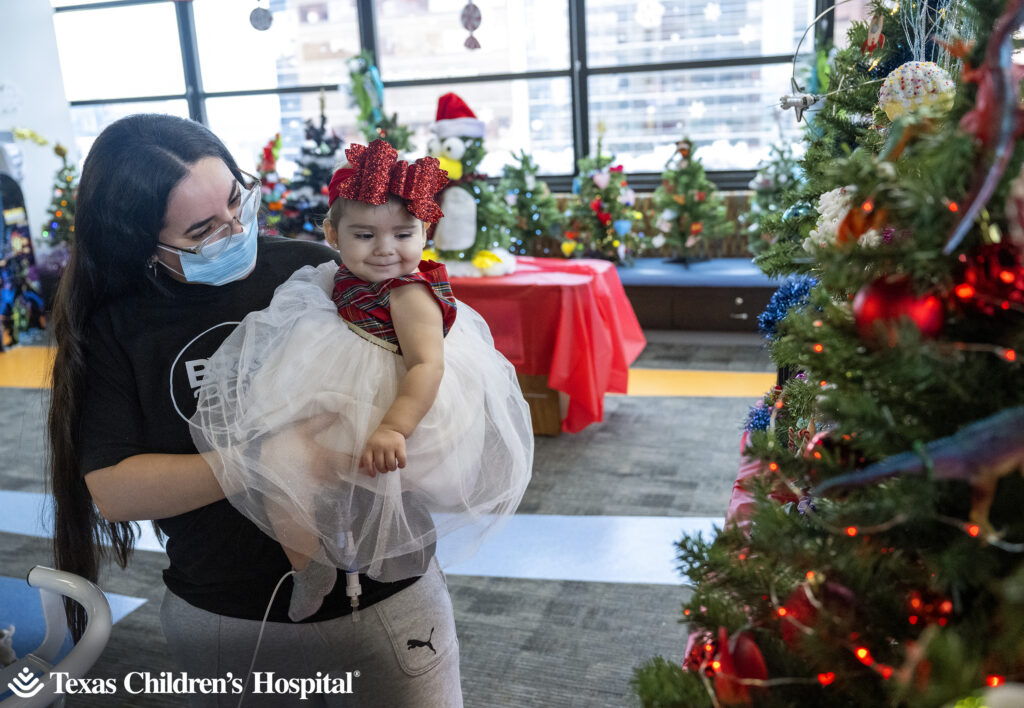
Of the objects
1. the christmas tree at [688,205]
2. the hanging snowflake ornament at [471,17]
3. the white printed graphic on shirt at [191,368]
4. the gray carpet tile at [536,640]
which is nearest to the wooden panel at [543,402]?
the gray carpet tile at [536,640]

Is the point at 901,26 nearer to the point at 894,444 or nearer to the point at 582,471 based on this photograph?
the point at 894,444

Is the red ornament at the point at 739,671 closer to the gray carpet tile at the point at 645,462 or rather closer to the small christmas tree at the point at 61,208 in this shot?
the gray carpet tile at the point at 645,462

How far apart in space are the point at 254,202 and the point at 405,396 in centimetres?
47

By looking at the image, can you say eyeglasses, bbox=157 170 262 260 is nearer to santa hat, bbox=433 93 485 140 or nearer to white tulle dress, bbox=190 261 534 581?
white tulle dress, bbox=190 261 534 581

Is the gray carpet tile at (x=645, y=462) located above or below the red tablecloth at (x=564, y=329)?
below


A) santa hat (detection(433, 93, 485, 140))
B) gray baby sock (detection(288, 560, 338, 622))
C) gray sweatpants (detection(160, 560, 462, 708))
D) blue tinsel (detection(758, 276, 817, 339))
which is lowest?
gray sweatpants (detection(160, 560, 462, 708))

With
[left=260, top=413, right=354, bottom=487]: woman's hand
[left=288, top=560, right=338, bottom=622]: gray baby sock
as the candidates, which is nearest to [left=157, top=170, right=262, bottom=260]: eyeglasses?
[left=260, top=413, right=354, bottom=487]: woman's hand

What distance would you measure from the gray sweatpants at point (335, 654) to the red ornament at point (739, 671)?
0.72 metres

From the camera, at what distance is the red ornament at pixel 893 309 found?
1.85 ft

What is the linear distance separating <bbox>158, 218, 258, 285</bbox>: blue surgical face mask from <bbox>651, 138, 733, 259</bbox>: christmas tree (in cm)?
494

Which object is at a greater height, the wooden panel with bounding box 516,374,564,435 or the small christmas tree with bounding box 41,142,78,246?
the small christmas tree with bounding box 41,142,78,246

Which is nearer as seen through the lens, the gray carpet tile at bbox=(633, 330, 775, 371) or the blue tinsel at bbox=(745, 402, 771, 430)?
the blue tinsel at bbox=(745, 402, 771, 430)

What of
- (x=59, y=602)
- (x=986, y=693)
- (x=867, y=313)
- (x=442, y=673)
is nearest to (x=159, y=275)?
(x=59, y=602)

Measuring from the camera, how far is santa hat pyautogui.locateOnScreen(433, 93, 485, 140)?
412cm
